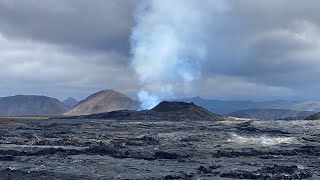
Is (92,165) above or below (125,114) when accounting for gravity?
below

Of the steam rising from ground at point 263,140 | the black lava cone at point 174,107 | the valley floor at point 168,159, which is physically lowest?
the valley floor at point 168,159

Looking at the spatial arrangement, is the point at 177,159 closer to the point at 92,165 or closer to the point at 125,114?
the point at 92,165

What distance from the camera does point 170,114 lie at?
374 ft

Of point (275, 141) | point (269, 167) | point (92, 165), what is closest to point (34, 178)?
point (92, 165)

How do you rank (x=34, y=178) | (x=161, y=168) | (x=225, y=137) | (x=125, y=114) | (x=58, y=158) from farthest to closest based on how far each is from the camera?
(x=125, y=114)
(x=225, y=137)
(x=58, y=158)
(x=161, y=168)
(x=34, y=178)

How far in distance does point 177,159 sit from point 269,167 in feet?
26.4

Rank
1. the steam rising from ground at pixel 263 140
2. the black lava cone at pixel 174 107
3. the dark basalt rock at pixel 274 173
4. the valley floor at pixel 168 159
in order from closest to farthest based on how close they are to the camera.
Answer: the dark basalt rock at pixel 274 173, the valley floor at pixel 168 159, the steam rising from ground at pixel 263 140, the black lava cone at pixel 174 107

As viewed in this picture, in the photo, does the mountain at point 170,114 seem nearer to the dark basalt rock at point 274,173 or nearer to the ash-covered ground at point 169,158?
the ash-covered ground at point 169,158

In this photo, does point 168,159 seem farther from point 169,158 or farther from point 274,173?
point 274,173

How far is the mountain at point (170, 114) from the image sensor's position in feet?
362

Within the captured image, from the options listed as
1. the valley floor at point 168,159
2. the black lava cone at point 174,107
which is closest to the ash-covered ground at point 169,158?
the valley floor at point 168,159

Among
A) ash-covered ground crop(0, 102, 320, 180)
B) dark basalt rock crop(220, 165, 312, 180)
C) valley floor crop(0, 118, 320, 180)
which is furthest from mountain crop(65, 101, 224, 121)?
dark basalt rock crop(220, 165, 312, 180)

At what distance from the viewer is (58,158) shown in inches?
1523

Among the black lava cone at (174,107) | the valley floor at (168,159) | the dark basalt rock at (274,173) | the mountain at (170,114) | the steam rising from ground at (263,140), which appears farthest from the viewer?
the black lava cone at (174,107)
